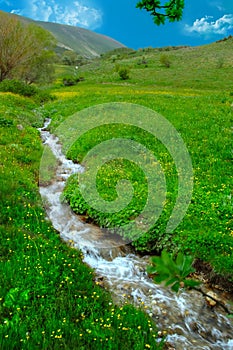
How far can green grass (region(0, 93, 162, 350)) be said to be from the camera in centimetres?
576

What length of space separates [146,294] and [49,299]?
7.49ft

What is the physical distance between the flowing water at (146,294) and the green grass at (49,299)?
0.48m

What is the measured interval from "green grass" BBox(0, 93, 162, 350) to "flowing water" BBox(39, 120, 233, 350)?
48 centimetres

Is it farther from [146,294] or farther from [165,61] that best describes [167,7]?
[165,61]

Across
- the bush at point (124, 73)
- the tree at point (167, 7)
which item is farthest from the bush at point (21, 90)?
the tree at point (167, 7)

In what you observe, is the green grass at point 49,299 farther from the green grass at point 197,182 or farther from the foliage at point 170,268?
the foliage at point 170,268

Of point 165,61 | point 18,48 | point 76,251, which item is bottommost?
point 76,251

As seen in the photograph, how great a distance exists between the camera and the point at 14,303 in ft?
21.2

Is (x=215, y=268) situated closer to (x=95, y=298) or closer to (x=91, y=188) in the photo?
(x=95, y=298)

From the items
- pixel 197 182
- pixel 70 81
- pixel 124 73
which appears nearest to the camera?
pixel 197 182

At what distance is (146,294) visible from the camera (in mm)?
7703

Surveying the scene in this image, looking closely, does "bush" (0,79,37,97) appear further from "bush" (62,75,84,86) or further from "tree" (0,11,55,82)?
"bush" (62,75,84,86)

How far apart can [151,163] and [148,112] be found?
1055cm

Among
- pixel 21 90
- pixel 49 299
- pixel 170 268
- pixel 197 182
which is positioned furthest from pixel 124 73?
pixel 170 268
